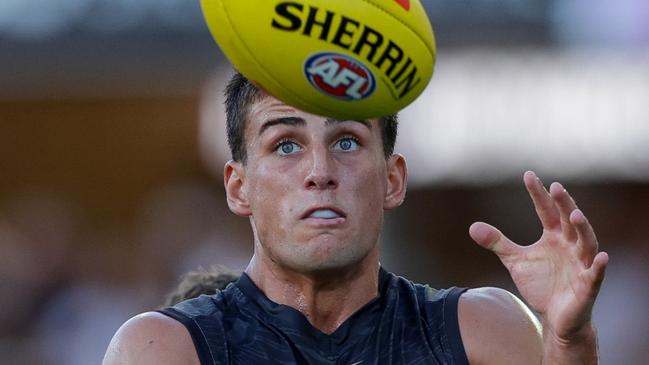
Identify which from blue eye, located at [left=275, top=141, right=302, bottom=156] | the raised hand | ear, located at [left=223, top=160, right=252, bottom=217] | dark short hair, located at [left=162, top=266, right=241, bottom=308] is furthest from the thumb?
dark short hair, located at [left=162, top=266, right=241, bottom=308]

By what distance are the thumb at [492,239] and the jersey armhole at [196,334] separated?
0.95 metres

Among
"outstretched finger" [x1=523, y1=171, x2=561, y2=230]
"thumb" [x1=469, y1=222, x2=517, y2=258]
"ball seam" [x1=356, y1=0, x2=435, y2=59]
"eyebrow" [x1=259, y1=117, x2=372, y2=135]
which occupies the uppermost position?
"ball seam" [x1=356, y1=0, x2=435, y2=59]

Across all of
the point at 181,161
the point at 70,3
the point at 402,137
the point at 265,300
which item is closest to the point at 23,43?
the point at 70,3

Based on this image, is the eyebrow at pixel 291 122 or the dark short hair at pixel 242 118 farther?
the dark short hair at pixel 242 118

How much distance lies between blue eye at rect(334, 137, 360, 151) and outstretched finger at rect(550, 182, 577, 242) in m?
0.76

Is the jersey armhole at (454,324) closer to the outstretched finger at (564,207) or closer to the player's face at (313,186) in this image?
the player's face at (313,186)

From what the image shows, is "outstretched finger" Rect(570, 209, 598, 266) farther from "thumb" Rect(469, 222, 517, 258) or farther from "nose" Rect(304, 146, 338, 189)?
"nose" Rect(304, 146, 338, 189)

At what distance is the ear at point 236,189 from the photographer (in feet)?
15.7

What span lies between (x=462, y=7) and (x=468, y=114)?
3.45ft

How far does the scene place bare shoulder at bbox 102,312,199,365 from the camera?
4379 millimetres

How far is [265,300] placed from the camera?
4738 mm

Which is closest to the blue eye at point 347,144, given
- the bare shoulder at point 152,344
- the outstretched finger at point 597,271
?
the bare shoulder at point 152,344

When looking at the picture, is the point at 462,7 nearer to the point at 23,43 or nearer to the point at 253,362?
the point at 23,43

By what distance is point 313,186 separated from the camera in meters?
4.46
